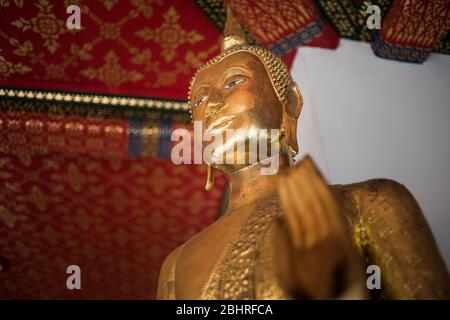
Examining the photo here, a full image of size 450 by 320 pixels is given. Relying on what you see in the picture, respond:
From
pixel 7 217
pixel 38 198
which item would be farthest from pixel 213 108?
pixel 7 217

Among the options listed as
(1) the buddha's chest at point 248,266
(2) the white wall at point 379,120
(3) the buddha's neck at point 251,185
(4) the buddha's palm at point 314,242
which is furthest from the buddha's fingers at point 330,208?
(2) the white wall at point 379,120

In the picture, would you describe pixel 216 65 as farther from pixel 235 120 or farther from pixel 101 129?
pixel 101 129

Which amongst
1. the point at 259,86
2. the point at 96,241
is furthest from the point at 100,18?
the point at 96,241

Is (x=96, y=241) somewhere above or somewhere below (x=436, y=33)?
below

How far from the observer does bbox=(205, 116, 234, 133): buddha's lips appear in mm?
1528

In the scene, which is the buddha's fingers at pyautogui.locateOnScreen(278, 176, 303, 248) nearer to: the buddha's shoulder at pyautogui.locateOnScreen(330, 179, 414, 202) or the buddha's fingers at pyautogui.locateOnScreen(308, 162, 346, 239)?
the buddha's fingers at pyautogui.locateOnScreen(308, 162, 346, 239)

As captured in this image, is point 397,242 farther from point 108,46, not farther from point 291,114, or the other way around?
point 108,46

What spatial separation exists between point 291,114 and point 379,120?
1.96 feet

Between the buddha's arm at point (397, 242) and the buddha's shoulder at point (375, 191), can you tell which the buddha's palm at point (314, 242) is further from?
the buddha's shoulder at point (375, 191)

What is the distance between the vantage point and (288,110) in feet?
5.42

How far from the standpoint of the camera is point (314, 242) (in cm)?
75
